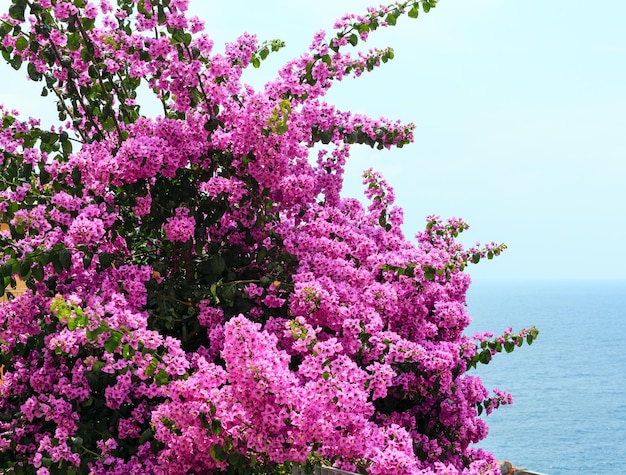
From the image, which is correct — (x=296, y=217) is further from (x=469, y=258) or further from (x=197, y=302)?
(x=469, y=258)

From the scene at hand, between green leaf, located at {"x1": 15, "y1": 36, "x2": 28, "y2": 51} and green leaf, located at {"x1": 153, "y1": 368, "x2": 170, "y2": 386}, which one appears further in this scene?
green leaf, located at {"x1": 15, "y1": 36, "x2": 28, "y2": 51}

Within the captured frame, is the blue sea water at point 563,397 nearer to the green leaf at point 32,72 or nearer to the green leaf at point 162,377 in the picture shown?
the green leaf at point 32,72

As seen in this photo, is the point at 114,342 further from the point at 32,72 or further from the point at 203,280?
the point at 32,72

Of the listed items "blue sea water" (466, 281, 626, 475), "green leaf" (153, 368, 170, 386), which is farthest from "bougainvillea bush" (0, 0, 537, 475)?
"blue sea water" (466, 281, 626, 475)


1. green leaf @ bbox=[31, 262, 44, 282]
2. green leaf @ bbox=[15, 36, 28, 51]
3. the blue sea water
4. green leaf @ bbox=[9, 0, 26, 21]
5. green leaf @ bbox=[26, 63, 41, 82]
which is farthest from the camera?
the blue sea water

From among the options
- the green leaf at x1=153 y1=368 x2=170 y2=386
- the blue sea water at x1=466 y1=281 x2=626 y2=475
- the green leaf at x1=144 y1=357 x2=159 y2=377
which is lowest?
the green leaf at x1=153 y1=368 x2=170 y2=386

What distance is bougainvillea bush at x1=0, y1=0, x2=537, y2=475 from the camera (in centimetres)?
353

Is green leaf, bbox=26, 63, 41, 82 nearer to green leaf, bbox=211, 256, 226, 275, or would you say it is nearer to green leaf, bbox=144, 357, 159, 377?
green leaf, bbox=211, 256, 226, 275

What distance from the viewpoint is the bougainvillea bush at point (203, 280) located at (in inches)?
139

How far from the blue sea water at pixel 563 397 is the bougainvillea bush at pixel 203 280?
56.3ft

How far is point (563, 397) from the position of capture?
53.3 meters

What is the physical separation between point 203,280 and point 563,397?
52180 millimetres

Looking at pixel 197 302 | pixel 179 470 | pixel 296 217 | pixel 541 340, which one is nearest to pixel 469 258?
pixel 296 217

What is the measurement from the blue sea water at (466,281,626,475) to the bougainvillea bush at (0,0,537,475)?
1715 centimetres
